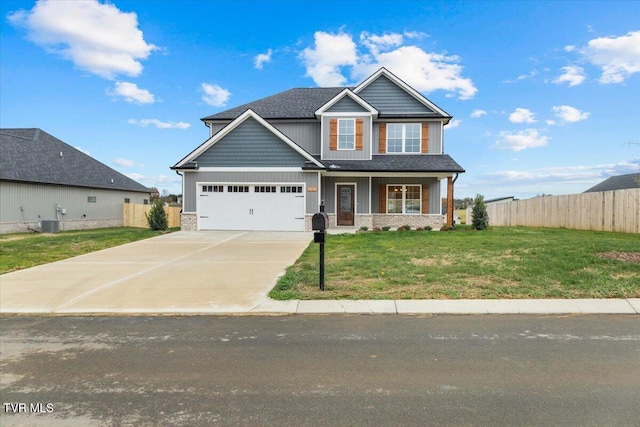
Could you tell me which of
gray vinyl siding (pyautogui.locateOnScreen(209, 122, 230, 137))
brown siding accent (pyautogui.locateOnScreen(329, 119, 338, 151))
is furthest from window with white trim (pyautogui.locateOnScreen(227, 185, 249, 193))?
gray vinyl siding (pyautogui.locateOnScreen(209, 122, 230, 137))

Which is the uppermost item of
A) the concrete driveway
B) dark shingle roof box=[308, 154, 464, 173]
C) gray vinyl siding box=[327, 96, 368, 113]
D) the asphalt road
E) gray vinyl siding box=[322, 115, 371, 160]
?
gray vinyl siding box=[327, 96, 368, 113]

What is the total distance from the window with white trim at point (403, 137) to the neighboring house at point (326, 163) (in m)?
0.06

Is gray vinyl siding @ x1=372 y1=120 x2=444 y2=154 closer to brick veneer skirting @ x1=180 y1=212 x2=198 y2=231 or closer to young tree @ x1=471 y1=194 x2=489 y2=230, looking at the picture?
young tree @ x1=471 y1=194 x2=489 y2=230

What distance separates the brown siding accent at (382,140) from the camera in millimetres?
21344

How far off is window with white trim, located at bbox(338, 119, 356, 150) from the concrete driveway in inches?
341

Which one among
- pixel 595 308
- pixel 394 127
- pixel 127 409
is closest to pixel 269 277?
pixel 127 409

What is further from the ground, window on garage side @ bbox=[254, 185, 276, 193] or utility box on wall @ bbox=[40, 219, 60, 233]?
window on garage side @ bbox=[254, 185, 276, 193]

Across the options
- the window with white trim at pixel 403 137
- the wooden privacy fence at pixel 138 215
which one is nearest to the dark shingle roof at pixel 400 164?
the window with white trim at pixel 403 137

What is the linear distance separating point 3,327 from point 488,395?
6468mm

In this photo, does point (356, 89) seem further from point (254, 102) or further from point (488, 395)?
point (488, 395)

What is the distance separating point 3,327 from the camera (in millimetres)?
5488

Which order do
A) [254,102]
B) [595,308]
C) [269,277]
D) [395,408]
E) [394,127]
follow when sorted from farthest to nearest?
[254,102], [394,127], [269,277], [595,308], [395,408]

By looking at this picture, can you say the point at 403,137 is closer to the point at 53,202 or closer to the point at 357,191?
the point at 357,191

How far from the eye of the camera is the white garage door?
18453 mm
